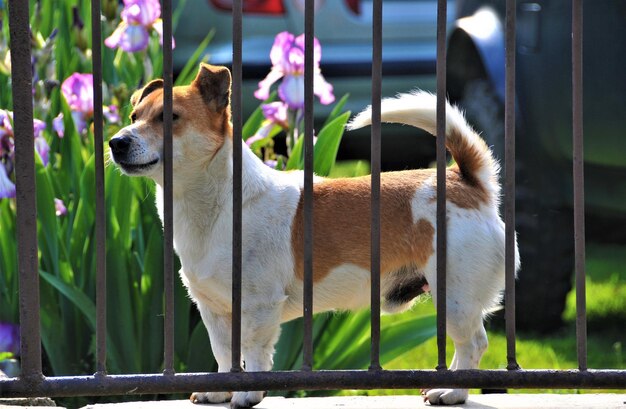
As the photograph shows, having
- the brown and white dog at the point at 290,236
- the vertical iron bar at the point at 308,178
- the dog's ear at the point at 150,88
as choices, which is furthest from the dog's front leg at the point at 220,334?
the dog's ear at the point at 150,88

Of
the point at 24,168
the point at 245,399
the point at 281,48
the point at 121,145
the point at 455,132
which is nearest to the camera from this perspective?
the point at 24,168

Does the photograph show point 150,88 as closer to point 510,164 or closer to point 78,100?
point 78,100

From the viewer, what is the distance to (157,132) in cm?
Result: 323

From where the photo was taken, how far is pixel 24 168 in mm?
2715

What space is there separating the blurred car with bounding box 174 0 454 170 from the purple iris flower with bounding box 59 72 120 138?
7.62ft

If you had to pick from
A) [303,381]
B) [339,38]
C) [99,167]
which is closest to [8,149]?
[99,167]

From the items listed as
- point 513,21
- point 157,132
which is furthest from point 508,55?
point 157,132

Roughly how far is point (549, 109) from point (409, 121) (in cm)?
184

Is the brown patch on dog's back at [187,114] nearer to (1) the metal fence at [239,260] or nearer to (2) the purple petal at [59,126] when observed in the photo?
(1) the metal fence at [239,260]

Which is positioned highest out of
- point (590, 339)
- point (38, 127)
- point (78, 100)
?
point (78, 100)

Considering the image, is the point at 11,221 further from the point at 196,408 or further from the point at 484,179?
the point at 484,179

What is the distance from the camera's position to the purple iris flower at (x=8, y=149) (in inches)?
161

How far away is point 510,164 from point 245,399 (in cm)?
104

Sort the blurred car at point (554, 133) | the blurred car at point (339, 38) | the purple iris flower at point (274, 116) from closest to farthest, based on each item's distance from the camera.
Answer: the purple iris flower at point (274, 116) → the blurred car at point (554, 133) → the blurred car at point (339, 38)
